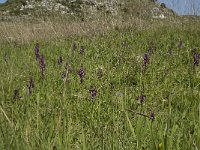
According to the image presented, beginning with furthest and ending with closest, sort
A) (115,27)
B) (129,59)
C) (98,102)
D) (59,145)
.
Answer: (115,27)
(129,59)
(98,102)
(59,145)

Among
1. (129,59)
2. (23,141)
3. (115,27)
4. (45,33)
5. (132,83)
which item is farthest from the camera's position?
(45,33)

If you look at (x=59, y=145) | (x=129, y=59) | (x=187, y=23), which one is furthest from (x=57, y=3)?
(x=59, y=145)

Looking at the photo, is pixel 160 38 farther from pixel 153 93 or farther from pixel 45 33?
pixel 45 33

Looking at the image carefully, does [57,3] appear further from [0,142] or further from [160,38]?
[0,142]

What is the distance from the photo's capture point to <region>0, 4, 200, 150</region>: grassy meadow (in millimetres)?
1968

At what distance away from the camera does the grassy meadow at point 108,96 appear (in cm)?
197

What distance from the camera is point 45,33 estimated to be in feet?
33.1

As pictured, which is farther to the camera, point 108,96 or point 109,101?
point 108,96

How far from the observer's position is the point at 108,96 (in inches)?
138

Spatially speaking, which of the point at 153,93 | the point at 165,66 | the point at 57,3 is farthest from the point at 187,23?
the point at 57,3

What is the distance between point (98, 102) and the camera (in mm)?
3367

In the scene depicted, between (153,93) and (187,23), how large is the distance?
188 inches

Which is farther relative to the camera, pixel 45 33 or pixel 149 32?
pixel 45 33

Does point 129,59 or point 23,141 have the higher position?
point 23,141
